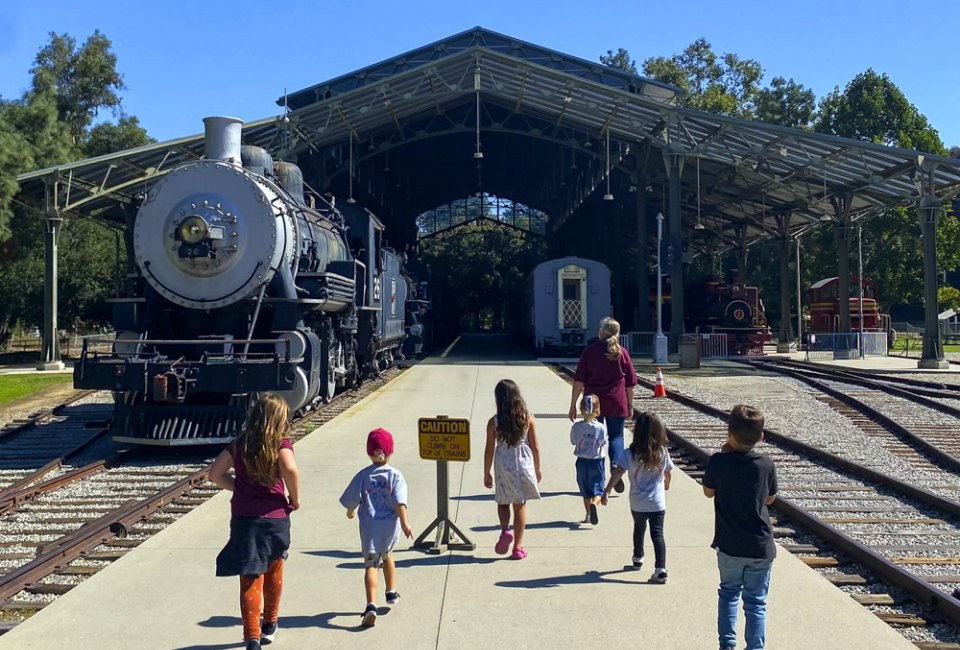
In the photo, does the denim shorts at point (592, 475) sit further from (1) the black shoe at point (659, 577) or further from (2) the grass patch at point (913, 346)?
(2) the grass patch at point (913, 346)

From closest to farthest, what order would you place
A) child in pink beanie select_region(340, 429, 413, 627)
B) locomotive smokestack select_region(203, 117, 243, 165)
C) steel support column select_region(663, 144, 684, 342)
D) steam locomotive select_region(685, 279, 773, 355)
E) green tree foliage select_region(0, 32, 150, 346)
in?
child in pink beanie select_region(340, 429, 413, 627), locomotive smokestack select_region(203, 117, 243, 165), steel support column select_region(663, 144, 684, 342), green tree foliage select_region(0, 32, 150, 346), steam locomotive select_region(685, 279, 773, 355)

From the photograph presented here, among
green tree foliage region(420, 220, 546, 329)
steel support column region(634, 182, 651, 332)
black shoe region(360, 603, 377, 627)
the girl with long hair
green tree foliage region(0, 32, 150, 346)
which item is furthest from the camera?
green tree foliage region(420, 220, 546, 329)

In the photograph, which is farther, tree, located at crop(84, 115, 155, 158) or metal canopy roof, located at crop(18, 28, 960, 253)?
tree, located at crop(84, 115, 155, 158)

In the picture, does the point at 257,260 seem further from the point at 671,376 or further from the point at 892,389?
the point at 671,376

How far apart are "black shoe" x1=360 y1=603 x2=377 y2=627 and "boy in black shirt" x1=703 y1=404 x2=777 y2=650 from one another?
1.88 metres

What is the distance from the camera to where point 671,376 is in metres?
24.4

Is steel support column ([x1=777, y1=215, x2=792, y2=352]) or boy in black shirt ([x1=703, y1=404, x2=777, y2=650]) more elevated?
steel support column ([x1=777, y1=215, x2=792, y2=352])

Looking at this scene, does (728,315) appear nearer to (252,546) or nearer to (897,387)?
(897,387)

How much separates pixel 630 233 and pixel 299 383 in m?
44.1

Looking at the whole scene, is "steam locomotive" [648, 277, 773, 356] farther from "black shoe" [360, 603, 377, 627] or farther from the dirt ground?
"black shoe" [360, 603, 377, 627]

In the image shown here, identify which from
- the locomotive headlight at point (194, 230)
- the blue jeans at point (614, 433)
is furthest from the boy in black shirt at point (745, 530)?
the locomotive headlight at point (194, 230)

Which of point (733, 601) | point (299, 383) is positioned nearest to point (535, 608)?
point (733, 601)

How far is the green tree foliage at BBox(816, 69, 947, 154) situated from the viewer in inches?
1841

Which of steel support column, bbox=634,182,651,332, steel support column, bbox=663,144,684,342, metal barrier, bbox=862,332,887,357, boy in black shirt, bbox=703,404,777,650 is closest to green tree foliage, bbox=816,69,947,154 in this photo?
metal barrier, bbox=862,332,887,357
